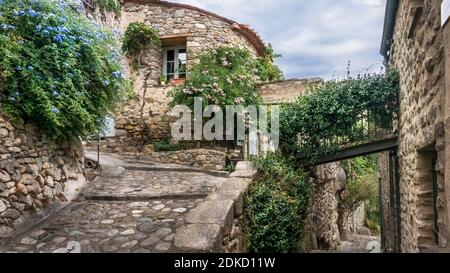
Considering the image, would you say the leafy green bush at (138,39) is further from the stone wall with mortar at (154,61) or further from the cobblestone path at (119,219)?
the cobblestone path at (119,219)

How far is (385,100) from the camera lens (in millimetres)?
6180

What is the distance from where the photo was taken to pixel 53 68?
11.8 ft

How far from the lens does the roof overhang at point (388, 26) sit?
541cm

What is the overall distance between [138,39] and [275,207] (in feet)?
23.3

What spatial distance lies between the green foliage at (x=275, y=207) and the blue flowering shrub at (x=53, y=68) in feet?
8.40

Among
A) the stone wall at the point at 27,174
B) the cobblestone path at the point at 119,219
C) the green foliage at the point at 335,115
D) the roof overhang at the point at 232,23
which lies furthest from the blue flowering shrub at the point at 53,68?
the roof overhang at the point at 232,23

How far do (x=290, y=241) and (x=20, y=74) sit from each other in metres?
4.54

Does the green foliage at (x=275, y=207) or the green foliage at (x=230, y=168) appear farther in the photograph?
the green foliage at (x=230, y=168)

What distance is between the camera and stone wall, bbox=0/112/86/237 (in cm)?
310


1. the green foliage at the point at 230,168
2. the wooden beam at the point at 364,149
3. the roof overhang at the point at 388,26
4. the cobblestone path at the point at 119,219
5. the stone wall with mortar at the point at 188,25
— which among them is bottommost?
the cobblestone path at the point at 119,219

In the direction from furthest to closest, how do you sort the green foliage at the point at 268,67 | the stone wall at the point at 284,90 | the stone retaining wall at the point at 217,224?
1. the green foliage at the point at 268,67
2. the stone wall at the point at 284,90
3. the stone retaining wall at the point at 217,224

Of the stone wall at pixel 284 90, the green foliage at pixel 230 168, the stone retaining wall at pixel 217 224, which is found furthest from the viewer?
the stone wall at pixel 284 90
